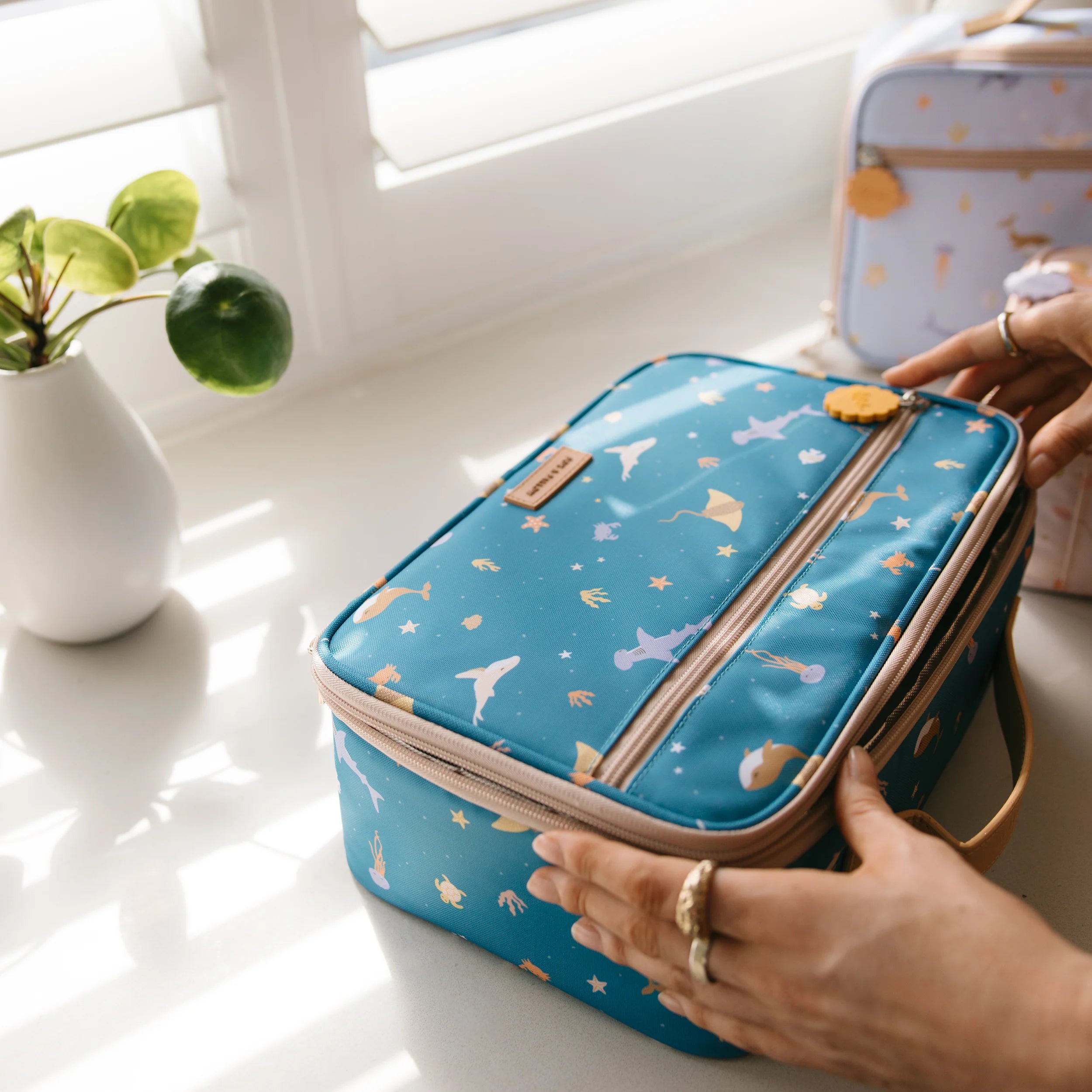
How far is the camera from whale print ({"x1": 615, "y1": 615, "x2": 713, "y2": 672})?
0.63 m

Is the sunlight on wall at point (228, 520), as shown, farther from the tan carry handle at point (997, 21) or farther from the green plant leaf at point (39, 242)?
the tan carry handle at point (997, 21)

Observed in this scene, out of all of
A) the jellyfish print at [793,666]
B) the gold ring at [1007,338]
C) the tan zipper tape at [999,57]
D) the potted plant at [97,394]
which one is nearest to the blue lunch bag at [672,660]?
the jellyfish print at [793,666]

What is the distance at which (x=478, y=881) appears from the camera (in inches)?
25.2

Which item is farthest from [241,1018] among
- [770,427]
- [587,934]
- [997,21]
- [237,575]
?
[997,21]

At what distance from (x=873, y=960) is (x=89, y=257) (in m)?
0.67

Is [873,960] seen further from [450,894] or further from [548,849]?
[450,894]

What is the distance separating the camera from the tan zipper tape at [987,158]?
106 centimetres

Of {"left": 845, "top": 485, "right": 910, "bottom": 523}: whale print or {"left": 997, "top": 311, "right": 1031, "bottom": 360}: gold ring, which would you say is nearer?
{"left": 845, "top": 485, "right": 910, "bottom": 523}: whale print

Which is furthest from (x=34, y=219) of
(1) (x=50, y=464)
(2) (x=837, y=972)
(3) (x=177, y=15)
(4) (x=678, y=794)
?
(2) (x=837, y=972)

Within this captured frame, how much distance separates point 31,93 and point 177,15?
0.16 meters

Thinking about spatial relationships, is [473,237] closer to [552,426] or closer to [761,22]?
[552,426]

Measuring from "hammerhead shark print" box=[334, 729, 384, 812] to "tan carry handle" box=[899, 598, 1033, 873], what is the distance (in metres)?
0.31

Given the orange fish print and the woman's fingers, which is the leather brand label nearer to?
the orange fish print

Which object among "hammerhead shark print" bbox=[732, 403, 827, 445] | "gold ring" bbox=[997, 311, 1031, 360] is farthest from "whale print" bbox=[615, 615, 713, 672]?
"gold ring" bbox=[997, 311, 1031, 360]
